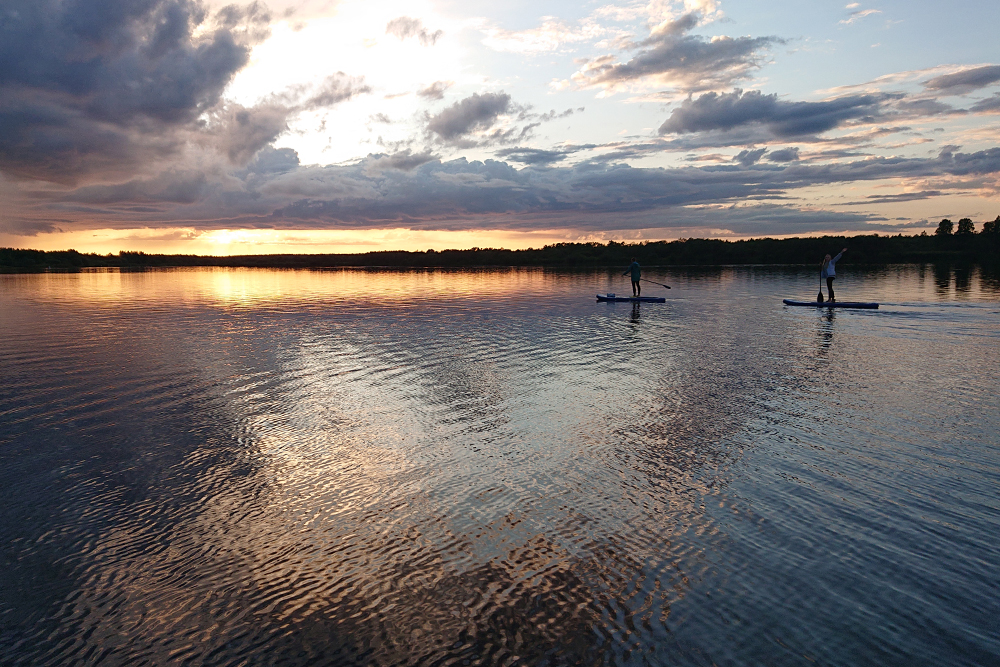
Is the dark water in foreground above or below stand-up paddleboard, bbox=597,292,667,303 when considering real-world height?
below

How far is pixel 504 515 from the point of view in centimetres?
838

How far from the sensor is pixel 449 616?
19.7 feet

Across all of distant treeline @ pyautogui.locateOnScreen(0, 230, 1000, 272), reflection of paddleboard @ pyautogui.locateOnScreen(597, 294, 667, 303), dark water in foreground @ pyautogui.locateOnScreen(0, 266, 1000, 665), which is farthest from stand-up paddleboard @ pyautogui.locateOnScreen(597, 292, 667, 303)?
distant treeline @ pyautogui.locateOnScreen(0, 230, 1000, 272)

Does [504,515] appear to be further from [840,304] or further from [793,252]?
[793,252]

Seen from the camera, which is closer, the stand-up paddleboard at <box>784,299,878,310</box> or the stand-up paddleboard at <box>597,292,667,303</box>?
the stand-up paddleboard at <box>784,299,878,310</box>

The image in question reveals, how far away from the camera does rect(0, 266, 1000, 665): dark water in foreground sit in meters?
5.76

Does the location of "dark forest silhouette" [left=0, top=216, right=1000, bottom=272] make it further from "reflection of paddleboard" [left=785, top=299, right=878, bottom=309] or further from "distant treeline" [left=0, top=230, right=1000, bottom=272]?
"reflection of paddleboard" [left=785, top=299, right=878, bottom=309]

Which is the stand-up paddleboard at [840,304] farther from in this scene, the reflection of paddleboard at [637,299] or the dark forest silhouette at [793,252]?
the dark forest silhouette at [793,252]

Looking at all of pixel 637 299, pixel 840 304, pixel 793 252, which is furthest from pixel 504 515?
pixel 793 252

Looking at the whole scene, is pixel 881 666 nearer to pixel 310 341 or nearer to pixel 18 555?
pixel 18 555

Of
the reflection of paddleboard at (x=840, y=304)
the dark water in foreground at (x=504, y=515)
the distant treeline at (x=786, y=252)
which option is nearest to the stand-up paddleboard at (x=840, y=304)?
the reflection of paddleboard at (x=840, y=304)

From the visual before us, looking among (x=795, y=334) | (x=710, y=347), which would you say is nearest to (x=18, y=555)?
(x=710, y=347)

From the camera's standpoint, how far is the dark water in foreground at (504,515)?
5.76 m

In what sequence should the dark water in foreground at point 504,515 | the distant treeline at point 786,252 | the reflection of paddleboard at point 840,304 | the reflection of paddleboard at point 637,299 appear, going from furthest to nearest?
the distant treeline at point 786,252 → the reflection of paddleboard at point 637,299 → the reflection of paddleboard at point 840,304 → the dark water in foreground at point 504,515
